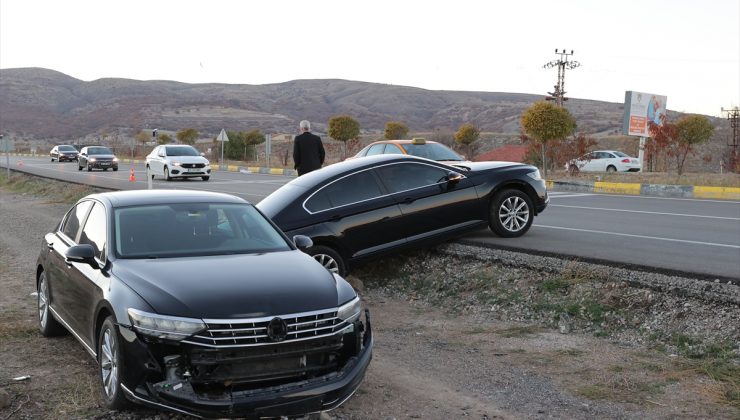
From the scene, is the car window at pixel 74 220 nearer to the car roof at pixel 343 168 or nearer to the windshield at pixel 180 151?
the car roof at pixel 343 168

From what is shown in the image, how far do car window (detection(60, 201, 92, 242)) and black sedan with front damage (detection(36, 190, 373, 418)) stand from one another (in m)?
0.68

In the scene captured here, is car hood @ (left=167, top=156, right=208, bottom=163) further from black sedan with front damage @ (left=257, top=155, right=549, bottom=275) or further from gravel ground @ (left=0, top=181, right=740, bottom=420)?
black sedan with front damage @ (left=257, top=155, right=549, bottom=275)

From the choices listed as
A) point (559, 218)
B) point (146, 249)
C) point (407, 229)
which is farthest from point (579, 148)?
point (146, 249)

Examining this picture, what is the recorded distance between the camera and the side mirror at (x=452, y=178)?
393 inches

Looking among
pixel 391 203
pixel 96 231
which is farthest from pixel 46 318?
pixel 391 203

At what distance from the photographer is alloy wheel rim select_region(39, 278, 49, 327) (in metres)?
7.06

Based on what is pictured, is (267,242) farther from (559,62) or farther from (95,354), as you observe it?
(559,62)

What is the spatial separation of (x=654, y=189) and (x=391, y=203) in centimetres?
1502

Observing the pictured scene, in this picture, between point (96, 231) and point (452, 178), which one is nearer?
point (96, 231)

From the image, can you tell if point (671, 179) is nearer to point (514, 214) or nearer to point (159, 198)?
point (514, 214)

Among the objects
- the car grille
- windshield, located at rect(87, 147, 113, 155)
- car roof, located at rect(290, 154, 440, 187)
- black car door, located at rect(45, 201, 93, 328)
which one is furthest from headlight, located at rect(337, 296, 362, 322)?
windshield, located at rect(87, 147, 113, 155)

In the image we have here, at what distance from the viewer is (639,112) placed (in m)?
36.1

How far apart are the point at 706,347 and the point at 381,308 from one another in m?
3.69

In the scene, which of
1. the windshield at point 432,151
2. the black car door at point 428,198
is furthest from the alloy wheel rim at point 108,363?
the windshield at point 432,151
